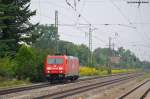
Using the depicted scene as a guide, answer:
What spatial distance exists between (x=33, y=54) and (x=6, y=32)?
10.0m

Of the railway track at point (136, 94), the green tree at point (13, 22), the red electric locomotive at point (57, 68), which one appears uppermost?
the green tree at point (13, 22)

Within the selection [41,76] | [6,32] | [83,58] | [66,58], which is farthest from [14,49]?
[83,58]

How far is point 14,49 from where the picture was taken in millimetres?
63688

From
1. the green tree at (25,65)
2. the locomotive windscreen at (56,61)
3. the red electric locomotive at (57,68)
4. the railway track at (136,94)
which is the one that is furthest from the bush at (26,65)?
the railway track at (136,94)

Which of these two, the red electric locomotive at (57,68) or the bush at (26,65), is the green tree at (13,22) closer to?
the bush at (26,65)

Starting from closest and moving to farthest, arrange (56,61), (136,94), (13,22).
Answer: (136,94) → (56,61) → (13,22)

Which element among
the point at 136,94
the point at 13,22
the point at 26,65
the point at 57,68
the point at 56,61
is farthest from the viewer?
the point at 13,22

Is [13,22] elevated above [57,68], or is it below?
above

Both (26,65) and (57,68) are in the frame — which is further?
(26,65)

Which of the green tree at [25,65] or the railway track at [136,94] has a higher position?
the green tree at [25,65]

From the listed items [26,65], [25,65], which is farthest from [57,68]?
[25,65]

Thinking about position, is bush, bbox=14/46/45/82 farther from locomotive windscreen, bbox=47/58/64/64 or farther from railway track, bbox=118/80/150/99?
railway track, bbox=118/80/150/99

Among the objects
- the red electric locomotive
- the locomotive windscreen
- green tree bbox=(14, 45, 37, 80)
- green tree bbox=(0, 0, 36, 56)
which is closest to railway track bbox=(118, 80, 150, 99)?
the red electric locomotive

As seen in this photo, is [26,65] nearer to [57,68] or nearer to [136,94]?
[57,68]
